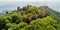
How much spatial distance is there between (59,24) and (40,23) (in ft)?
9.90

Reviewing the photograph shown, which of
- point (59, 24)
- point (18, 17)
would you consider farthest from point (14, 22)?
point (59, 24)

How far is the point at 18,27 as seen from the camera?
23125 mm

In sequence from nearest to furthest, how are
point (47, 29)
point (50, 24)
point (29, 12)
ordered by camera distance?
point (47, 29) → point (50, 24) → point (29, 12)

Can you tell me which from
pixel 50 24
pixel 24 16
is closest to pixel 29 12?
pixel 24 16

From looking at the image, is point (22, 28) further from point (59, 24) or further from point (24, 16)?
point (59, 24)

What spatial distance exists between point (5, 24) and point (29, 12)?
4084 millimetres

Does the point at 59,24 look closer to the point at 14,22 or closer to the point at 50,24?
the point at 50,24

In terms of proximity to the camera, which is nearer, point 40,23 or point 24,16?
point 40,23

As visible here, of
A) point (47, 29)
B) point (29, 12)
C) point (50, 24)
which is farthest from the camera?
→ point (29, 12)

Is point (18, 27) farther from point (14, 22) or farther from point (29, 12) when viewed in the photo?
point (29, 12)

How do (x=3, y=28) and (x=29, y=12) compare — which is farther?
(x=29, y=12)

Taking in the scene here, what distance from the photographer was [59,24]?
2550 centimetres

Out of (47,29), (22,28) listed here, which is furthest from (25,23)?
(47,29)

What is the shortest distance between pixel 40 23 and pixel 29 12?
3.66 meters
